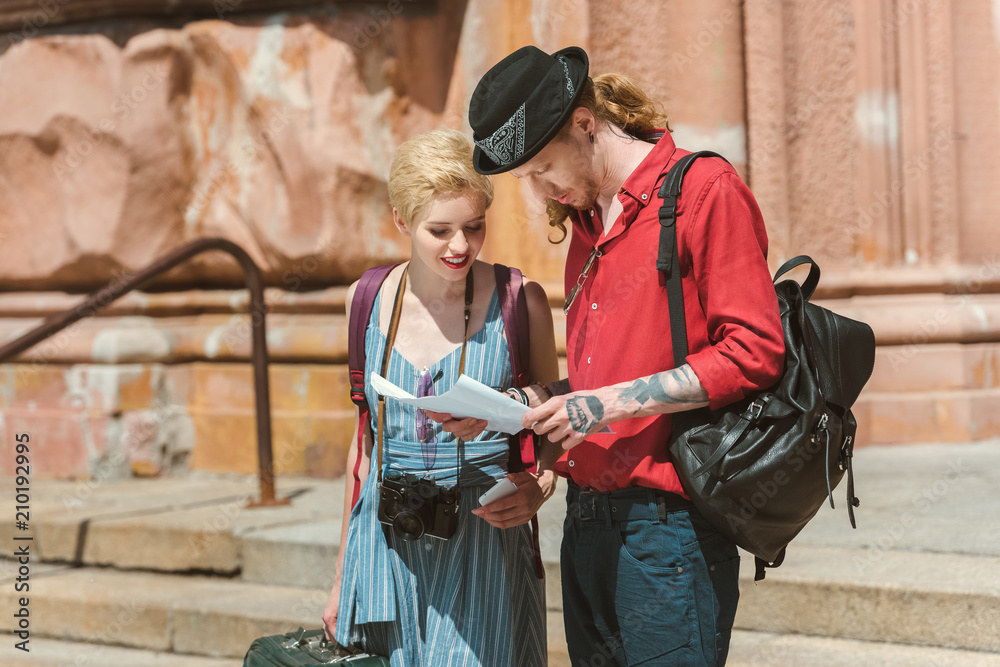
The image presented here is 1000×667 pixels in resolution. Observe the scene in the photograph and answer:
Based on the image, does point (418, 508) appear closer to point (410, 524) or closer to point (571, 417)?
point (410, 524)

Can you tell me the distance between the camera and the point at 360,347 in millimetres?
1895

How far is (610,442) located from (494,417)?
20cm

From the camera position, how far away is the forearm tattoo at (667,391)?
140 cm

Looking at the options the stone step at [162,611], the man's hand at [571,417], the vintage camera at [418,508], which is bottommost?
the stone step at [162,611]

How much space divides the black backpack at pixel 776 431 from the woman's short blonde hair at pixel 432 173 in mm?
415

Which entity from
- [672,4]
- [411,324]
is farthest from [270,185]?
[411,324]

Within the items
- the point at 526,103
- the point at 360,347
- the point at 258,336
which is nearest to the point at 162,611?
the point at 258,336

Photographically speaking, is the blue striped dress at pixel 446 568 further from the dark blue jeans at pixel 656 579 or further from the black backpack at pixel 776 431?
the black backpack at pixel 776 431

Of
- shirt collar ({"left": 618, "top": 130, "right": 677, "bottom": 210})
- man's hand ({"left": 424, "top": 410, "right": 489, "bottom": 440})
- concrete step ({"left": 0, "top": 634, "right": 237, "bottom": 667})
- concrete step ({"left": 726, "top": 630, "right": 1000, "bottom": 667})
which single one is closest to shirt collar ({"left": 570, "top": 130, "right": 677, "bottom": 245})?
shirt collar ({"left": 618, "top": 130, "right": 677, "bottom": 210})

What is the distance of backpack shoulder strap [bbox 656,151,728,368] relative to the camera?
1.44m

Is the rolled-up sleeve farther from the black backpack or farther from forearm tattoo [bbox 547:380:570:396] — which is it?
forearm tattoo [bbox 547:380:570:396]

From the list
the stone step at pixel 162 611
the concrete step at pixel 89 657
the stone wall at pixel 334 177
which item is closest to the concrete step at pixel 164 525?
the stone step at pixel 162 611

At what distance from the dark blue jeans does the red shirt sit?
50 millimetres

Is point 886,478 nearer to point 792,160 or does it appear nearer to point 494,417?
point 792,160
